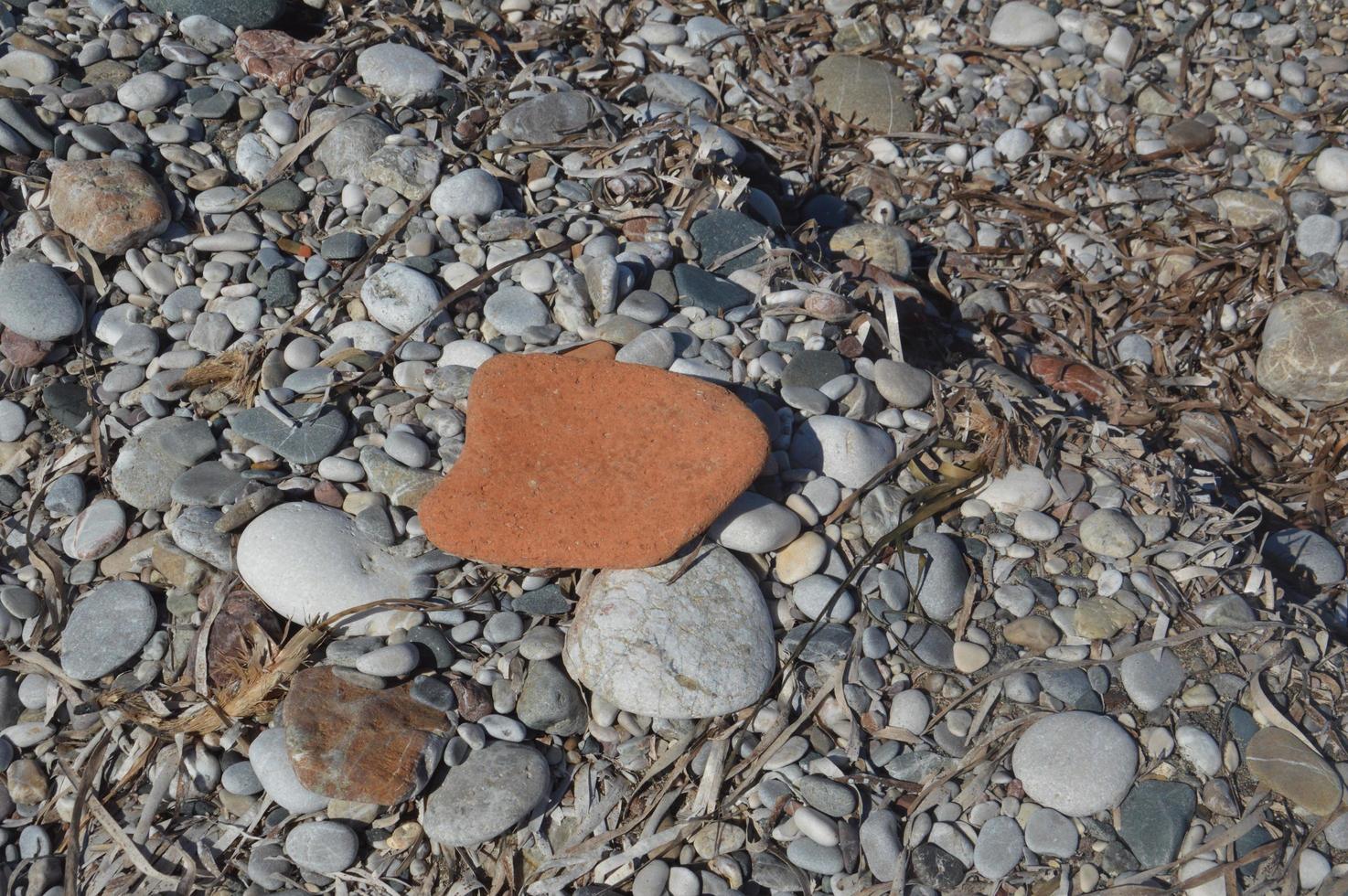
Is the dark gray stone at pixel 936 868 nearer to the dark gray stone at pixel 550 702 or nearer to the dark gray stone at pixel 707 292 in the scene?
the dark gray stone at pixel 550 702

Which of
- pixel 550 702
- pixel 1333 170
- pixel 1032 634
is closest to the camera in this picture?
pixel 550 702

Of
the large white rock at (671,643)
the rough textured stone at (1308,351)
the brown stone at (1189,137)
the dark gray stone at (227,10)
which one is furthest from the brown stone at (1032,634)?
the dark gray stone at (227,10)

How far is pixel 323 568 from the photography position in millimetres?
2359

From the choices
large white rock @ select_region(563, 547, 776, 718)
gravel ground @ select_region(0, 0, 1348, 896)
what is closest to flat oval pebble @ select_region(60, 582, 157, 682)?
gravel ground @ select_region(0, 0, 1348, 896)

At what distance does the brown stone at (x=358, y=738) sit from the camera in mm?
2115

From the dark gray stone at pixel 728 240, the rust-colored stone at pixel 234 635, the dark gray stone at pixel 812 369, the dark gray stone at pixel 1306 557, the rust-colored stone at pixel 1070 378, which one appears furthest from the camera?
the rust-colored stone at pixel 1070 378

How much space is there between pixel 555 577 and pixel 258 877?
928 millimetres

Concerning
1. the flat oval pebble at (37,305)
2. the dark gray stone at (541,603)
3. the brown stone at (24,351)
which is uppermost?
the flat oval pebble at (37,305)

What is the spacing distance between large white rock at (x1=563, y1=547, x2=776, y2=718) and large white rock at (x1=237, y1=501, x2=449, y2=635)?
0.45 m

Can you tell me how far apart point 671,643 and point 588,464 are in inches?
→ 18.5

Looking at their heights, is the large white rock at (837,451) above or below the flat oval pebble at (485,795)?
above

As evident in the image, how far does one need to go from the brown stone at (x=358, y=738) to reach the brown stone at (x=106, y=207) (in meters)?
1.61

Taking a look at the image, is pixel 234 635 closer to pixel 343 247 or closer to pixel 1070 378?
pixel 343 247

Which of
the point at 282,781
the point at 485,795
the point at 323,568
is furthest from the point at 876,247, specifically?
the point at 282,781
